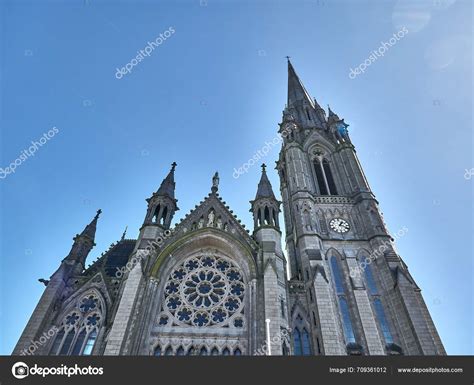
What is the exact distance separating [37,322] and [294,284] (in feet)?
53.4

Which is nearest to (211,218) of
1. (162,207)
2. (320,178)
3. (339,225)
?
(162,207)

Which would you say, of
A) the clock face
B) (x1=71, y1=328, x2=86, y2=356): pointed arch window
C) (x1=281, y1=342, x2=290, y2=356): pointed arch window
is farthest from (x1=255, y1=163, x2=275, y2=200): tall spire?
(x1=71, y1=328, x2=86, y2=356): pointed arch window

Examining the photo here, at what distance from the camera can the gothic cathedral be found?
17828mm

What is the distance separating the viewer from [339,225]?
26.3 meters

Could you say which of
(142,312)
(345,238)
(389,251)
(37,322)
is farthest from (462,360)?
(37,322)

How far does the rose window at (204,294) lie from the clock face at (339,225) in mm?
9535

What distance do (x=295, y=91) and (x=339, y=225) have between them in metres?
28.8

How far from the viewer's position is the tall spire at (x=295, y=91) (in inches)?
1811

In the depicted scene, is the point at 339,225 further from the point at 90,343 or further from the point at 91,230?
the point at 91,230

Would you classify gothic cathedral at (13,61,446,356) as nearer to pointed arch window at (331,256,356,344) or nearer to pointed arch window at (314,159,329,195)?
pointed arch window at (331,256,356,344)

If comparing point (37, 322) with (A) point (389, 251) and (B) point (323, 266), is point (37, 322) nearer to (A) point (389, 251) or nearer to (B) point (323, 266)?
(B) point (323, 266)

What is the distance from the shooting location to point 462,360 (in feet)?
38.1

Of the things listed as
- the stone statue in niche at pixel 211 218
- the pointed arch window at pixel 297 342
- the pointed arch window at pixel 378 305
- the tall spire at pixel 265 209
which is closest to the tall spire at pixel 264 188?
the tall spire at pixel 265 209

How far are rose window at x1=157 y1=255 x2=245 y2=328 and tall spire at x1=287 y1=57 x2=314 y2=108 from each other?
31.0m
